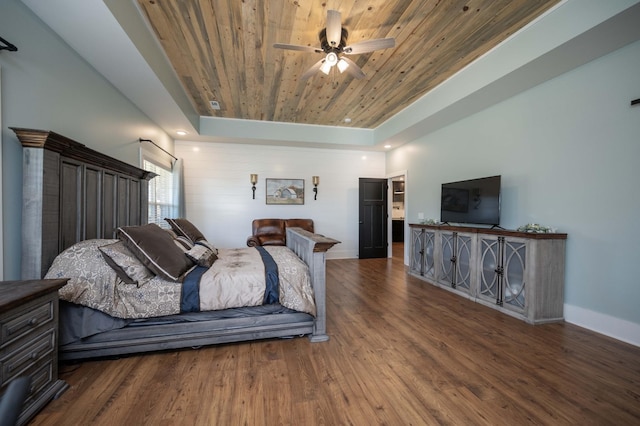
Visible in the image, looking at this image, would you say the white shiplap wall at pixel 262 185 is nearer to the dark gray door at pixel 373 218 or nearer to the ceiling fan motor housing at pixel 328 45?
the dark gray door at pixel 373 218

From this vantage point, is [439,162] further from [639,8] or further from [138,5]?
[138,5]

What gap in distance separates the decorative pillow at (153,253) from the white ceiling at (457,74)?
1.65 metres

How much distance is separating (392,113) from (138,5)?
4055mm

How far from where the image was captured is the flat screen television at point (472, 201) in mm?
3439

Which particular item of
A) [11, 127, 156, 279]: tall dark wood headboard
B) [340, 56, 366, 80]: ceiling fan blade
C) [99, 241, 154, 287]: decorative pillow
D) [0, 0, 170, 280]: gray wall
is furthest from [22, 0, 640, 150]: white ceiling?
[99, 241, 154, 287]: decorative pillow

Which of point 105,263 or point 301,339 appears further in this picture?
point 301,339

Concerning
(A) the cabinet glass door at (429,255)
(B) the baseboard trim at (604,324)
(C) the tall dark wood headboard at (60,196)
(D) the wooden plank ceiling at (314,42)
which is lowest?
(B) the baseboard trim at (604,324)

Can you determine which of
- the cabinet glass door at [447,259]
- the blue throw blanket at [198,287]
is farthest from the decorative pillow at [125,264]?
the cabinet glass door at [447,259]

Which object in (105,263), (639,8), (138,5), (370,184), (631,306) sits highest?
(138,5)

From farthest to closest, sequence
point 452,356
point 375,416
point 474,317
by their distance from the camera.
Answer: point 474,317, point 452,356, point 375,416

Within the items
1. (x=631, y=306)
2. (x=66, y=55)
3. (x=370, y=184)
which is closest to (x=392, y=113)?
(x=370, y=184)

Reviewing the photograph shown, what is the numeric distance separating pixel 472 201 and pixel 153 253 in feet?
12.9

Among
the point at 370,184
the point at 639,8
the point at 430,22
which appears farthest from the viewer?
the point at 370,184

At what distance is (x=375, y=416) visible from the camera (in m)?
1.50
